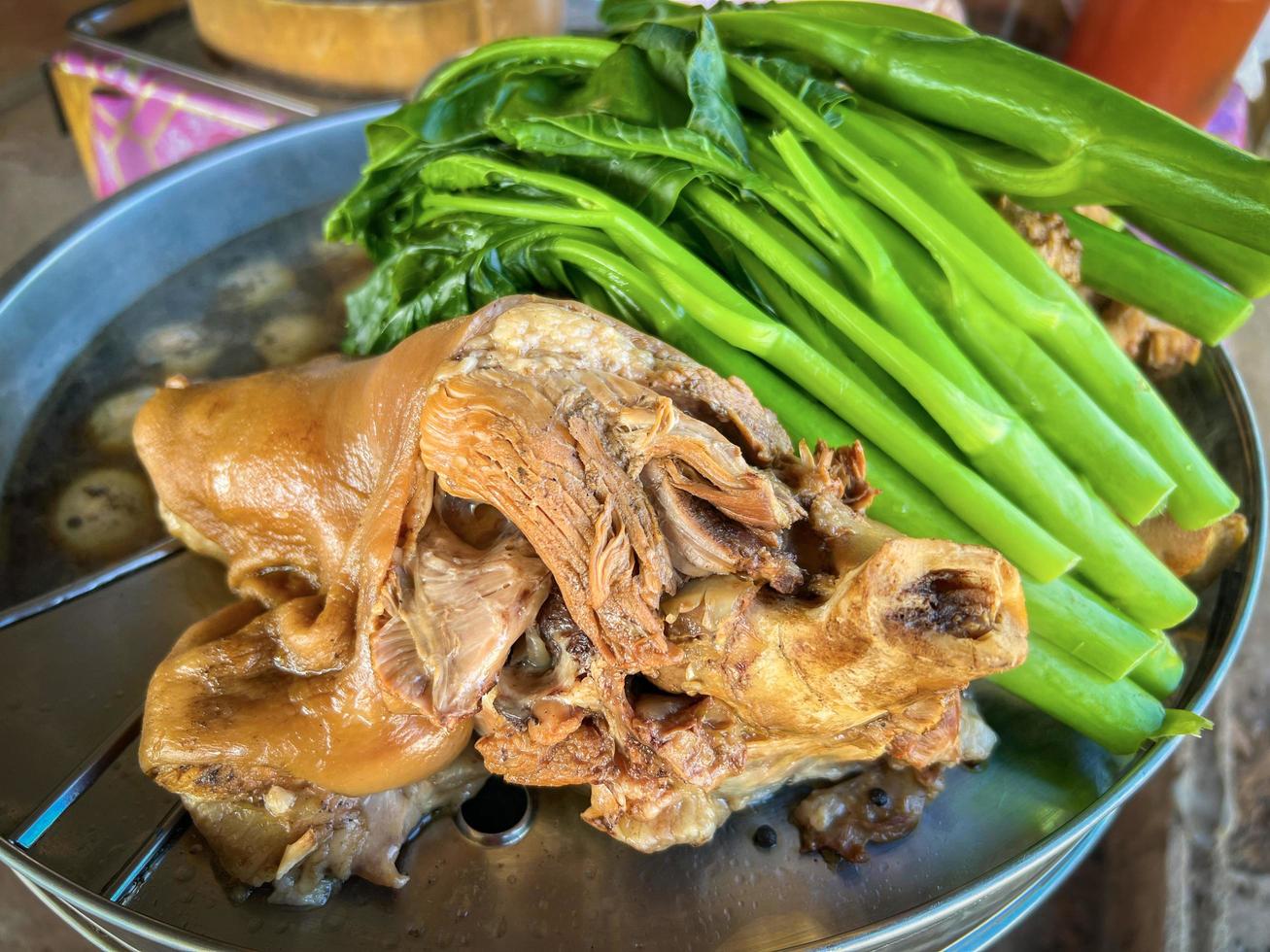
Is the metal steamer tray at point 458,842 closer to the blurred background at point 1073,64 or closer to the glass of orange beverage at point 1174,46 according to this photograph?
the blurred background at point 1073,64

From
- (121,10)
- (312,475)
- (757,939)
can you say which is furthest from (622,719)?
(121,10)

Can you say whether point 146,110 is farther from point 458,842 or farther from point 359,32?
point 458,842

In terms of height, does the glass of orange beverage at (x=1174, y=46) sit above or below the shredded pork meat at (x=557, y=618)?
above

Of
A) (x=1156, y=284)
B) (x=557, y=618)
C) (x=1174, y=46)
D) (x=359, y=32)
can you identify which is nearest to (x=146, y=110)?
(x=359, y=32)

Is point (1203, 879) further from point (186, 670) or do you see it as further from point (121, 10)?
point (121, 10)

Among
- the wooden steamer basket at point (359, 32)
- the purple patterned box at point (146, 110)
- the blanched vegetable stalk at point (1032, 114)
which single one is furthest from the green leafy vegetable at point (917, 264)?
the purple patterned box at point (146, 110)

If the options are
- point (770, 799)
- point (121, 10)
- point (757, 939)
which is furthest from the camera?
A: point (121, 10)
